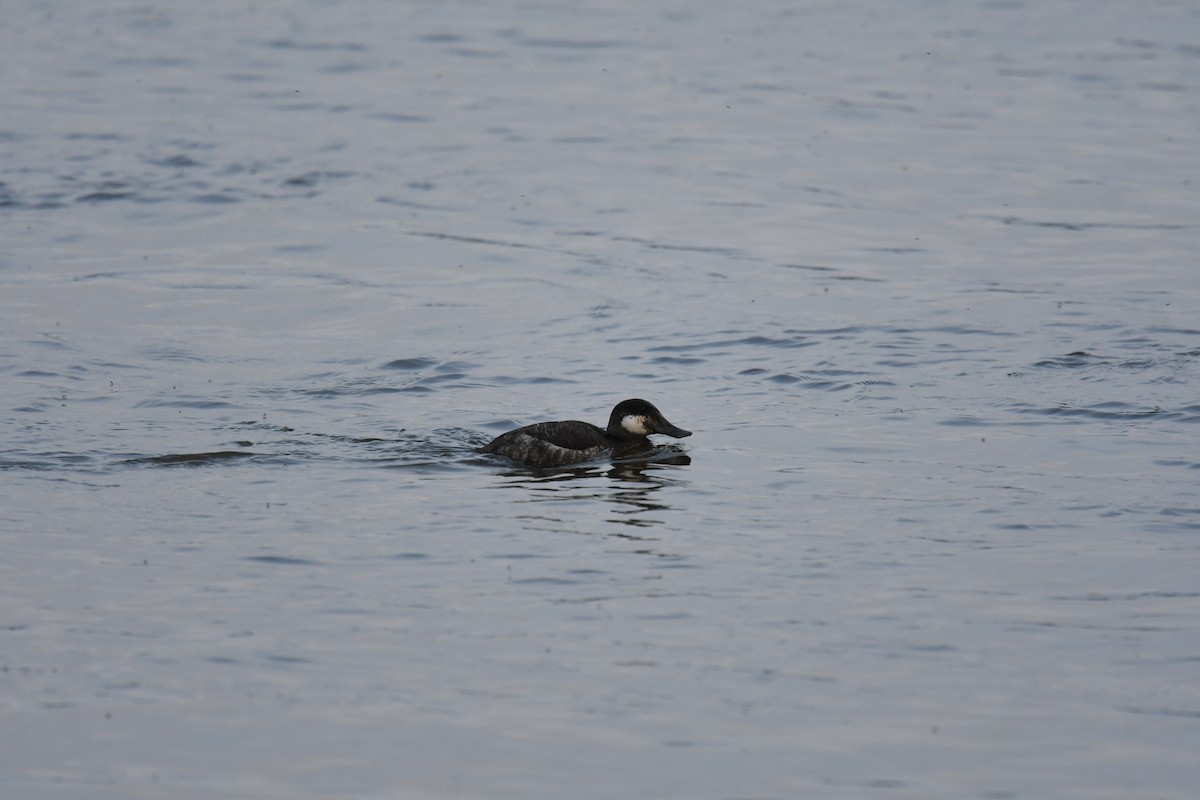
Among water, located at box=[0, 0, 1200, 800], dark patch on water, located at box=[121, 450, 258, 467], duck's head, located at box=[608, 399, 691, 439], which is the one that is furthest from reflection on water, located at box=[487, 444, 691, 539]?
dark patch on water, located at box=[121, 450, 258, 467]

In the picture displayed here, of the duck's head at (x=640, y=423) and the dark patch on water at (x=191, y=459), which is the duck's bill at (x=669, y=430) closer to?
the duck's head at (x=640, y=423)

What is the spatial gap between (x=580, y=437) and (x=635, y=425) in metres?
0.58

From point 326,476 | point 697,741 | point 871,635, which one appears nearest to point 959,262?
point 326,476

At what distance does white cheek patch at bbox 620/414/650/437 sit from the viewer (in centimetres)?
1276

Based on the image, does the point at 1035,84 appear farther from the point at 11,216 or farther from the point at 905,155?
the point at 11,216

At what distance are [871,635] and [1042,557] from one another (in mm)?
1757

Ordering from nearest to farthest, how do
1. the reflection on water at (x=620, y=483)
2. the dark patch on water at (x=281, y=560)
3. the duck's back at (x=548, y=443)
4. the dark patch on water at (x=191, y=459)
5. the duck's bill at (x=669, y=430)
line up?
the dark patch on water at (x=281, y=560) < the reflection on water at (x=620, y=483) < the dark patch on water at (x=191, y=459) < the duck's back at (x=548, y=443) < the duck's bill at (x=669, y=430)

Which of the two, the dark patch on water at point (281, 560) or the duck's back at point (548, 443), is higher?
the duck's back at point (548, 443)

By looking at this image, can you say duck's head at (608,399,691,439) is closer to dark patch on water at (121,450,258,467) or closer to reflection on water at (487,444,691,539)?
reflection on water at (487,444,691,539)

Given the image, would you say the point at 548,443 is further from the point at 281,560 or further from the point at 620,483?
the point at 281,560

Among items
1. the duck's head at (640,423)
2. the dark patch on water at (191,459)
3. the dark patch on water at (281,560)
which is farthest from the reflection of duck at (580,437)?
the dark patch on water at (281,560)

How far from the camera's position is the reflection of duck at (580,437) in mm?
12242

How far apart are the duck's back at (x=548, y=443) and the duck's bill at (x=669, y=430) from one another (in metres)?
0.50

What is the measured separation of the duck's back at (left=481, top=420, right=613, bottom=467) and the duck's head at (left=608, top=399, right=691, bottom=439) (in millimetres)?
350
